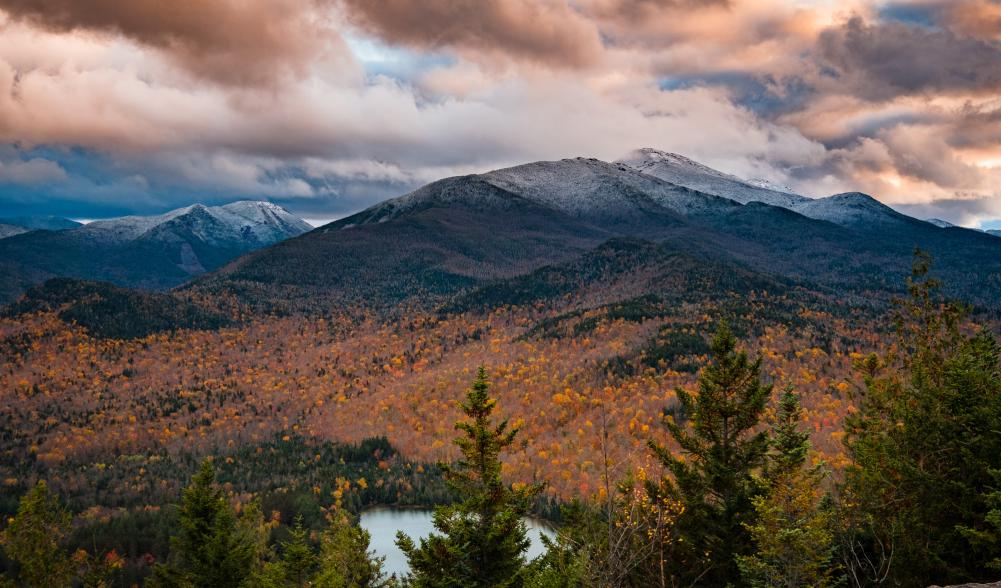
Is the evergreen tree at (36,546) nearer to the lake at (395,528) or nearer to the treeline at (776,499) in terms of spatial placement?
the treeline at (776,499)

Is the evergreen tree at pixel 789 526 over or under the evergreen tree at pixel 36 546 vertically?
over

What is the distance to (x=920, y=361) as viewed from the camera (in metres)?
32.4

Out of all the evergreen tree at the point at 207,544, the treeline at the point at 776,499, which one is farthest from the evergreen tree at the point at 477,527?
the evergreen tree at the point at 207,544

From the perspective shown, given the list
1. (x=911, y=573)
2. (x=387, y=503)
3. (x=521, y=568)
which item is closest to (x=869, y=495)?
(x=911, y=573)

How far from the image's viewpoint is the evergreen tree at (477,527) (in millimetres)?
23812

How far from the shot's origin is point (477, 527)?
80.3 ft

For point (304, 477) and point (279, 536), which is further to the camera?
point (304, 477)

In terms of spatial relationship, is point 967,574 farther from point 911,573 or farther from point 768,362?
point 768,362

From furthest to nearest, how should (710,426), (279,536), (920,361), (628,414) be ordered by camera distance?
(628,414), (279,536), (920,361), (710,426)

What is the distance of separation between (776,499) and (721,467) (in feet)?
11.0

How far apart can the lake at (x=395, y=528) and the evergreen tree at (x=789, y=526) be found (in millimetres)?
89139

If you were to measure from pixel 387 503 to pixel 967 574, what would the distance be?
156 meters

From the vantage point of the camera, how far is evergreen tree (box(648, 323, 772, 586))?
96.3 feet

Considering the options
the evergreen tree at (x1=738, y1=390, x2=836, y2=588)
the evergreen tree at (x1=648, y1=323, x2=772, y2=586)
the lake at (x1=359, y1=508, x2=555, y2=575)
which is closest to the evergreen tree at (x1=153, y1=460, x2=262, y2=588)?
the evergreen tree at (x1=648, y1=323, x2=772, y2=586)
